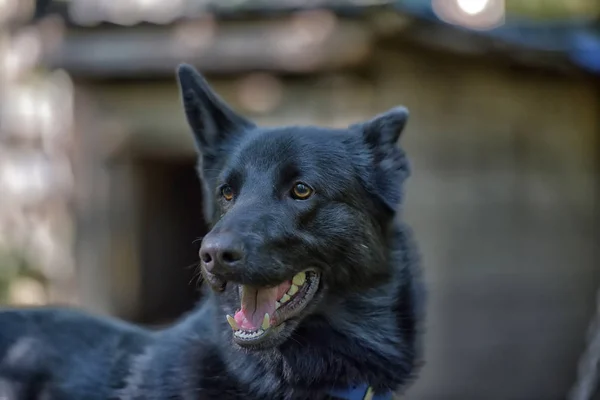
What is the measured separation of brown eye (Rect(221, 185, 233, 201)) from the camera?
2.75 m

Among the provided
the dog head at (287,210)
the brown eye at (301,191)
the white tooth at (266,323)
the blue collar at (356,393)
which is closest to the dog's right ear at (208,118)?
the dog head at (287,210)

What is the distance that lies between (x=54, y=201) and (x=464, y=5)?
4897 millimetres

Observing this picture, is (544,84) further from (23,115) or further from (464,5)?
(23,115)

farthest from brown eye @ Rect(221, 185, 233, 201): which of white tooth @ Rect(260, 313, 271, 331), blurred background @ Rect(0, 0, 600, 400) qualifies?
blurred background @ Rect(0, 0, 600, 400)

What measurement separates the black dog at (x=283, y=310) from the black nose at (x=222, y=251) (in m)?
0.12

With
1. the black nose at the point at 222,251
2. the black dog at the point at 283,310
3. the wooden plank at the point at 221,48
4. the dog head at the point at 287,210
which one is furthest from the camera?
the wooden plank at the point at 221,48

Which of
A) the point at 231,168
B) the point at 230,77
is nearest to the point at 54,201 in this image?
the point at 230,77

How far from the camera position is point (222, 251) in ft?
7.51

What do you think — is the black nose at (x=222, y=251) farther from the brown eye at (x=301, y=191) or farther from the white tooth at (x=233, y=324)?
the brown eye at (x=301, y=191)

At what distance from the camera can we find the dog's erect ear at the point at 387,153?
2.84 m

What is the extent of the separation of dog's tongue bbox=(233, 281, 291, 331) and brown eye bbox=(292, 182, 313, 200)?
0.31 meters

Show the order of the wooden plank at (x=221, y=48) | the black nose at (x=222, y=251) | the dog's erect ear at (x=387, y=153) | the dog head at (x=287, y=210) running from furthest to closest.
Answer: the wooden plank at (x=221, y=48), the dog's erect ear at (x=387, y=153), the dog head at (x=287, y=210), the black nose at (x=222, y=251)

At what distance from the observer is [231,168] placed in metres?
2.76

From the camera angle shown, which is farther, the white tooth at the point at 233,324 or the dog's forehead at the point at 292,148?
the dog's forehead at the point at 292,148
